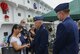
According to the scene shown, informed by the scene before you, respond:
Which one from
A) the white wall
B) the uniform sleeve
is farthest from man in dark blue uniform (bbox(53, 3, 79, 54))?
the white wall

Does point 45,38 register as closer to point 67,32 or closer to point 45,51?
point 45,51

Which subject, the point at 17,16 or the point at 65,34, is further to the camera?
the point at 17,16

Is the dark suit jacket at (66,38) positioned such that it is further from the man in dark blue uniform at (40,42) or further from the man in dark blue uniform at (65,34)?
the man in dark blue uniform at (40,42)

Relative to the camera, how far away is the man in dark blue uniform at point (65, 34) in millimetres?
4246

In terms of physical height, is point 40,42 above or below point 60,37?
below

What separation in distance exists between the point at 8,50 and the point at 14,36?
0.32 meters

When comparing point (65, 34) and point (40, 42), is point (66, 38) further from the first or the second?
point (40, 42)

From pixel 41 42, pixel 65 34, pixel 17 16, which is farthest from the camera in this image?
pixel 17 16

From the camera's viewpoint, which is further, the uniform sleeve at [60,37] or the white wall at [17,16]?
the white wall at [17,16]

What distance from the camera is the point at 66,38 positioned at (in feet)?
14.1

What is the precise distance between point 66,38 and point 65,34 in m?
0.08

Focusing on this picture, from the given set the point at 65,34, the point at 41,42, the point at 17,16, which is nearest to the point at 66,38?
the point at 65,34

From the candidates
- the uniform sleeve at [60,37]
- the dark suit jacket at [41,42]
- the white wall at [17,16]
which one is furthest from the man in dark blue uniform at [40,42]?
the white wall at [17,16]

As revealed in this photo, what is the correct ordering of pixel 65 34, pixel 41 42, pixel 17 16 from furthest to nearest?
pixel 17 16, pixel 41 42, pixel 65 34
